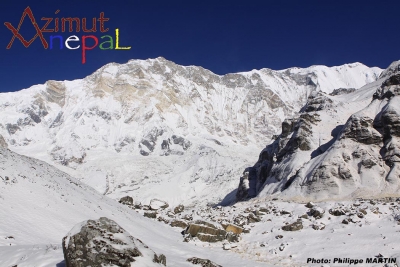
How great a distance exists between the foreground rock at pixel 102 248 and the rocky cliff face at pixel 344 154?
1314 inches

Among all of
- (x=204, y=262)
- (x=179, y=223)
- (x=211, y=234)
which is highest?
(x=179, y=223)

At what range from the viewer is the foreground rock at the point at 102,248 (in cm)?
1034

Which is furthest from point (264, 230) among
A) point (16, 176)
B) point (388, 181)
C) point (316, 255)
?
point (388, 181)

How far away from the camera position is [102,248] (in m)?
10.6

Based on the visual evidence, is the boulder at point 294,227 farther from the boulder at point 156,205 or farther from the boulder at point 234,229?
the boulder at point 156,205

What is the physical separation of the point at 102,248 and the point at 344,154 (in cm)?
4011

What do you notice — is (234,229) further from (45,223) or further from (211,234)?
(45,223)

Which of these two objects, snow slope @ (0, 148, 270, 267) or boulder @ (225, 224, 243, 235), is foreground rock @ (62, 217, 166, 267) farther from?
boulder @ (225, 224, 243, 235)

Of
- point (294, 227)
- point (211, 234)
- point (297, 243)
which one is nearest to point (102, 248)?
point (211, 234)

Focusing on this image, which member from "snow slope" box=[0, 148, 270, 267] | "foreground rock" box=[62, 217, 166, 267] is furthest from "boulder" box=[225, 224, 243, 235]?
"foreground rock" box=[62, 217, 166, 267]

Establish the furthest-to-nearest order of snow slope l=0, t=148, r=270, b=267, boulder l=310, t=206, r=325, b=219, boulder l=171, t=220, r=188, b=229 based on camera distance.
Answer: boulder l=171, t=220, r=188, b=229
boulder l=310, t=206, r=325, b=219
snow slope l=0, t=148, r=270, b=267

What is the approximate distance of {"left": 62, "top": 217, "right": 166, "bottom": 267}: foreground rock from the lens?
1034 cm

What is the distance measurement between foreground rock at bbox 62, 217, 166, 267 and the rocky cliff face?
33.4 m

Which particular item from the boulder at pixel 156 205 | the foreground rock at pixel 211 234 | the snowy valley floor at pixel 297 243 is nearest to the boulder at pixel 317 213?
the snowy valley floor at pixel 297 243
